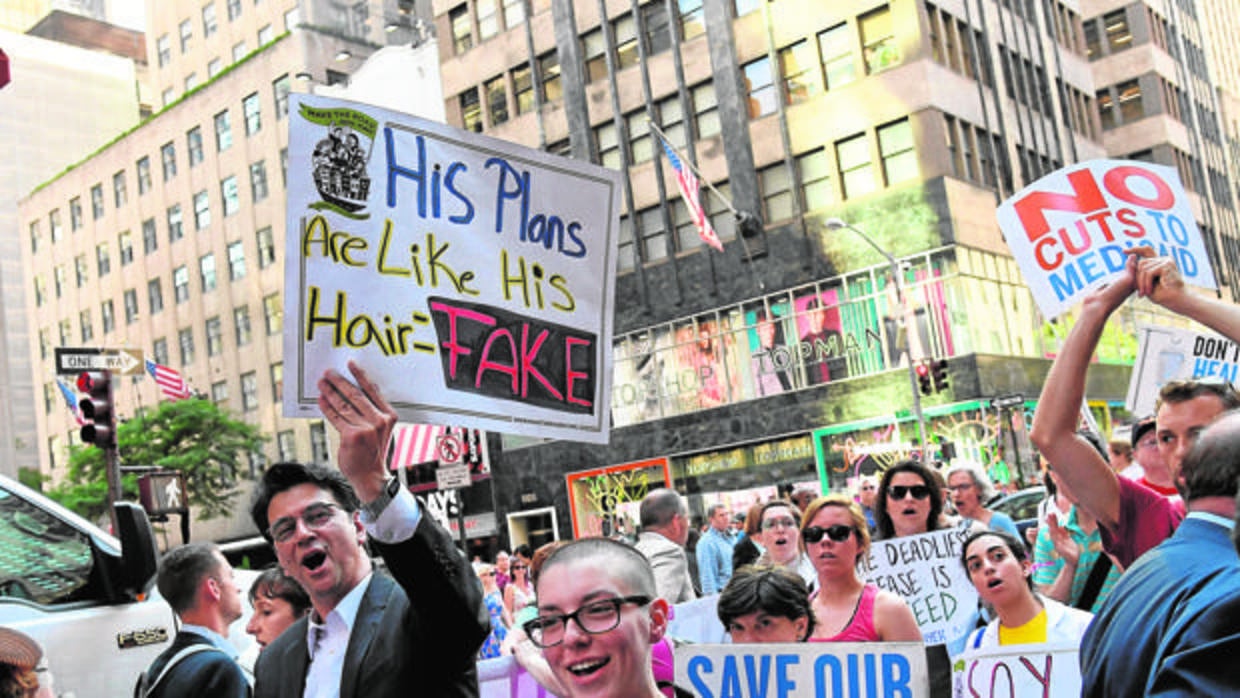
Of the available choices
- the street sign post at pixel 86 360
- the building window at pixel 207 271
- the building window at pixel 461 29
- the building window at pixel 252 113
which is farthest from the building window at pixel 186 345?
the street sign post at pixel 86 360

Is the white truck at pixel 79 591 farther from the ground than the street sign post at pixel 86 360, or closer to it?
closer to it

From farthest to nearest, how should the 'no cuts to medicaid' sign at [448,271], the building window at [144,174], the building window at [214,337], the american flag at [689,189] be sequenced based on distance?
the building window at [144,174], the building window at [214,337], the american flag at [689,189], the 'no cuts to medicaid' sign at [448,271]

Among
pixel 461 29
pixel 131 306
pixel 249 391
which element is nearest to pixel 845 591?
pixel 461 29

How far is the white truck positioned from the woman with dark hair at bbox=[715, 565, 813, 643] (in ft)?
9.02

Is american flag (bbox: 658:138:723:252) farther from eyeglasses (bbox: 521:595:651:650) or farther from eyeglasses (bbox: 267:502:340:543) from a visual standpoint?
eyeglasses (bbox: 521:595:651:650)

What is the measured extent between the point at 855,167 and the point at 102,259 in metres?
42.3

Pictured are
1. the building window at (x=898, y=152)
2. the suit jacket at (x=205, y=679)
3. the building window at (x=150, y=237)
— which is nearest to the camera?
the suit jacket at (x=205, y=679)

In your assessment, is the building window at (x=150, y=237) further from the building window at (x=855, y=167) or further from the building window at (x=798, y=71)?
the building window at (x=855, y=167)

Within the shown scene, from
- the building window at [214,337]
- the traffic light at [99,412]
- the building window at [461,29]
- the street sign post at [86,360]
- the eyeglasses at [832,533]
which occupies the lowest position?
the eyeglasses at [832,533]

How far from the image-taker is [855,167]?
35656 millimetres

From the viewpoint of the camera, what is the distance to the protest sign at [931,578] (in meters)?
6.91

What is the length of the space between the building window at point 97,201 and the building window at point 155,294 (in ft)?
18.1

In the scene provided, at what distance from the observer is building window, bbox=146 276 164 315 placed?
2393 inches

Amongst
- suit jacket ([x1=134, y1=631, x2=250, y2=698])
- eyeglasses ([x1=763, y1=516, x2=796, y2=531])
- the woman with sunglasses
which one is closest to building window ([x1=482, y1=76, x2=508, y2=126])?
eyeglasses ([x1=763, y1=516, x2=796, y2=531])
